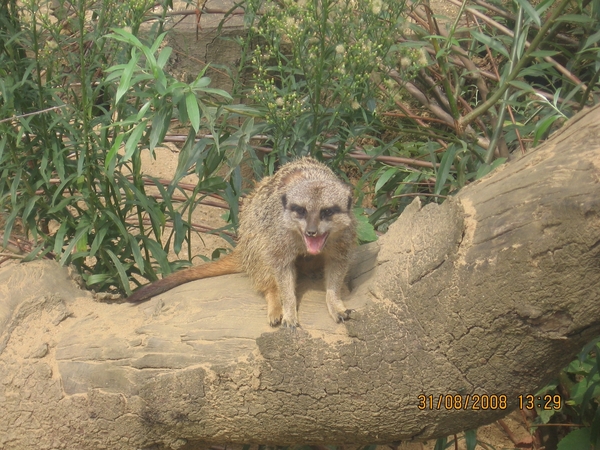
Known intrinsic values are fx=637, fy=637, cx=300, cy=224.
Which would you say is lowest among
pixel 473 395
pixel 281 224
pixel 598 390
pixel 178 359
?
pixel 598 390

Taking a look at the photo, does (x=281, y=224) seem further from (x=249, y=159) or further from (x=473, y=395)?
(x=473, y=395)

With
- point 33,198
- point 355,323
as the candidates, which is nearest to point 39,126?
point 33,198

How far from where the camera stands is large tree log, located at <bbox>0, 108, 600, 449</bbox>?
6.60ft

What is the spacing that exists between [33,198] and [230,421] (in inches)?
57.5

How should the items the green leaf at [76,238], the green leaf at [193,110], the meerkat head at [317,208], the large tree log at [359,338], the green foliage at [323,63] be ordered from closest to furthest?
the large tree log at [359,338], the green leaf at [193,110], the meerkat head at [317,208], the green foliage at [323,63], the green leaf at [76,238]

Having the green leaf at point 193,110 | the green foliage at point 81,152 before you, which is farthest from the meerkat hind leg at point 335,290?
the green leaf at point 193,110

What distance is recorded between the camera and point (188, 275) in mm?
3014

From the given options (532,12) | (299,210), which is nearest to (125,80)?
(299,210)

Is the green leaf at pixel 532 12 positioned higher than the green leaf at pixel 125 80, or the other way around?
the green leaf at pixel 532 12

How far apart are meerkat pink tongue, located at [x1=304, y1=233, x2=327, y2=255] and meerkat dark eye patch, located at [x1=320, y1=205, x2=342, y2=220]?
0.14m

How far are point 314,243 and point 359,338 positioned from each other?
0.46 m

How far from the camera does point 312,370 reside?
241cm

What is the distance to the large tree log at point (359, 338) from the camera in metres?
2.01

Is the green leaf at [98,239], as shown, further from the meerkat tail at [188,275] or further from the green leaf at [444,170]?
the green leaf at [444,170]
